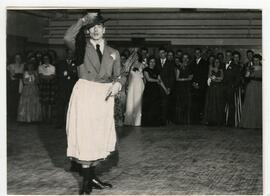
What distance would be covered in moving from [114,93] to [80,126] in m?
0.46

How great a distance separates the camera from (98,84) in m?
4.61

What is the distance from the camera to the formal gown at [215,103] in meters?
9.71

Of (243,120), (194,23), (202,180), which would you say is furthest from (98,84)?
(194,23)

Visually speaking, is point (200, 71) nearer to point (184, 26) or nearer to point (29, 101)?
point (184, 26)

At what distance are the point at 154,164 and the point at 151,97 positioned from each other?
3.96m

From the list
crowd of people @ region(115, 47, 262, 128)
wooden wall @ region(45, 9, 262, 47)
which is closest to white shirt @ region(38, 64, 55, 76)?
crowd of people @ region(115, 47, 262, 128)

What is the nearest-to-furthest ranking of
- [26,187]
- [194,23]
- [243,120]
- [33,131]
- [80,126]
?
[80,126] < [26,187] < [33,131] < [243,120] < [194,23]

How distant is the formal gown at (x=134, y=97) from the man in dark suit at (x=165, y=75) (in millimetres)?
432

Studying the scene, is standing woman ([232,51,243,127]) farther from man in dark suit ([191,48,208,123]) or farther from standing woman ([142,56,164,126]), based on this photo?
standing woman ([142,56,164,126])

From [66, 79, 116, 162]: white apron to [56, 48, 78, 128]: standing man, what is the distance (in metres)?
4.36

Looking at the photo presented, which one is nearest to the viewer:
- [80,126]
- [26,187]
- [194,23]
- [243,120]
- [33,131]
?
[80,126]

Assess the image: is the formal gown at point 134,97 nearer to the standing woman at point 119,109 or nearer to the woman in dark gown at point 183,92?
the standing woman at point 119,109
